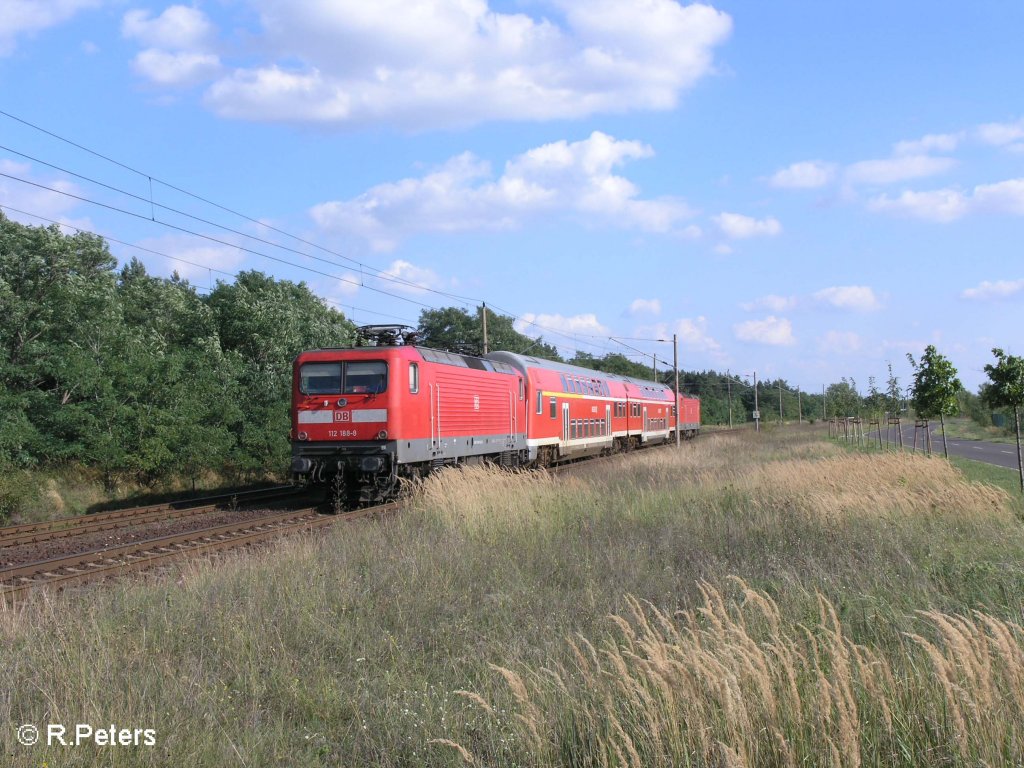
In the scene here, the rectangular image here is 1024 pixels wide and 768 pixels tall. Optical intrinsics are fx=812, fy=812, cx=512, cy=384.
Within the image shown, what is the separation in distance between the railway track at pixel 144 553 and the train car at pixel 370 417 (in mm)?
1273

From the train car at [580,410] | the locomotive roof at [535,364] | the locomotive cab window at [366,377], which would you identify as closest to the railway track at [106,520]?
the locomotive cab window at [366,377]

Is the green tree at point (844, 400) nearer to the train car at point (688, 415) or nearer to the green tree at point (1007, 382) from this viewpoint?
the train car at point (688, 415)

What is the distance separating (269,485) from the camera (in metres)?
26.0

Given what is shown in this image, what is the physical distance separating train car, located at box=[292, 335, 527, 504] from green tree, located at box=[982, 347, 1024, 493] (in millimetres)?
12497

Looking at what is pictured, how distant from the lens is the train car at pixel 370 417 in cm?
1633

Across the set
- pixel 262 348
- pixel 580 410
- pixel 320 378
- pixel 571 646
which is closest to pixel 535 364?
pixel 580 410

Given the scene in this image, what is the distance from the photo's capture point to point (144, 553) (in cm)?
1185

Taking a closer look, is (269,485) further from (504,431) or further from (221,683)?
(221,683)

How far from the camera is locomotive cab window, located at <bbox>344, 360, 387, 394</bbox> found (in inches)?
645

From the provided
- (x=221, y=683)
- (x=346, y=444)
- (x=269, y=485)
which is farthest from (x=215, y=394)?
(x=221, y=683)

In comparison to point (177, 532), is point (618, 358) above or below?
above

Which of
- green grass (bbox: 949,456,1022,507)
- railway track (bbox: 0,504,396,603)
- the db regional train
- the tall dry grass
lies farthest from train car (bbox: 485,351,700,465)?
the tall dry grass

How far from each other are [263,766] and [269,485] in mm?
22816

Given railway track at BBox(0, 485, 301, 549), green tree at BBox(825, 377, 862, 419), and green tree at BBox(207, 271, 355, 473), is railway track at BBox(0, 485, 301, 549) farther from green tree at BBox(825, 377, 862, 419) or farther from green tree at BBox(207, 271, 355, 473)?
green tree at BBox(825, 377, 862, 419)
